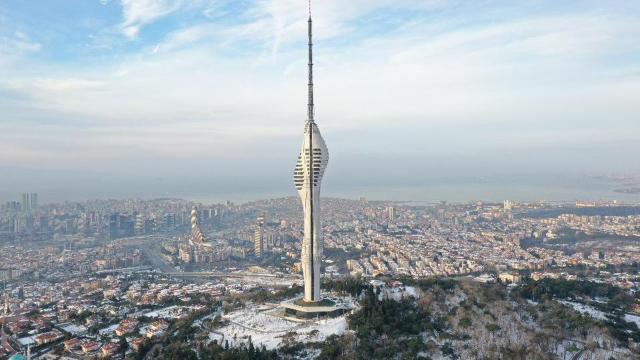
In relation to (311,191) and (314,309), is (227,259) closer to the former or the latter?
(311,191)

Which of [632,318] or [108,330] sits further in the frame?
[108,330]

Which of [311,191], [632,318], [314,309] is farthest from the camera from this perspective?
[632,318]

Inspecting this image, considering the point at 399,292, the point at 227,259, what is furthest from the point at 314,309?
the point at 227,259

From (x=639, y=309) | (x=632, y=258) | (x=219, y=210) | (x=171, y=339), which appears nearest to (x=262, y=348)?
(x=171, y=339)

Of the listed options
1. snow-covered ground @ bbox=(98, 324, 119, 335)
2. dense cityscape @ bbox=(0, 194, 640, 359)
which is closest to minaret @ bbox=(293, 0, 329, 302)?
dense cityscape @ bbox=(0, 194, 640, 359)

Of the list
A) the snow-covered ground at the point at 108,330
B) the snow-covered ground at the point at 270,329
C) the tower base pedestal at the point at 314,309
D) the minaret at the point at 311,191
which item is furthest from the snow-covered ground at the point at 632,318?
the snow-covered ground at the point at 108,330

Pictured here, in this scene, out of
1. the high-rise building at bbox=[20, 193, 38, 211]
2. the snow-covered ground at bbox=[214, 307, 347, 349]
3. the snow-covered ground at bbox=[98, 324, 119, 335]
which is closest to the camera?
the snow-covered ground at bbox=[214, 307, 347, 349]

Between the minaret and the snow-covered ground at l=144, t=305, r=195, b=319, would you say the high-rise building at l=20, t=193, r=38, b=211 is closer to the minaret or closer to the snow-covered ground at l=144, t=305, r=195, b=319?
the snow-covered ground at l=144, t=305, r=195, b=319
